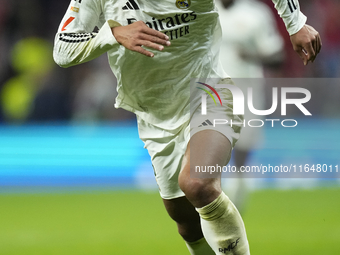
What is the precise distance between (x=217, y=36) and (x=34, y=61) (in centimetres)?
674

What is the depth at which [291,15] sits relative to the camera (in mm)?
2203

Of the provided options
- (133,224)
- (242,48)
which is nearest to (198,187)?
(133,224)

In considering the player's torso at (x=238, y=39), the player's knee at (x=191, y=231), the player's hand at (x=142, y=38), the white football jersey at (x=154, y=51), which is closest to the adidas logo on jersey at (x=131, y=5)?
the white football jersey at (x=154, y=51)

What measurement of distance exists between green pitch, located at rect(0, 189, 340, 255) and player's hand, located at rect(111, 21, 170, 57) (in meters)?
1.69

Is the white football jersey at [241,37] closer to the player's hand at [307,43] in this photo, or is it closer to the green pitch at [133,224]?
the green pitch at [133,224]

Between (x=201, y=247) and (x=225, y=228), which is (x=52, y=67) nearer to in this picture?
(x=201, y=247)

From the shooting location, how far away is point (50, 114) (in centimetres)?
878

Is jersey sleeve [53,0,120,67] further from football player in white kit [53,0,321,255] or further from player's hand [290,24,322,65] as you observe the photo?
player's hand [290,24,322,65]

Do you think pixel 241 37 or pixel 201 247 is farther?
pixel 241 37

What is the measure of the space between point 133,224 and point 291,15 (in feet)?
7.34

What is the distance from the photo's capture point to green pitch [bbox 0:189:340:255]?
3.20m

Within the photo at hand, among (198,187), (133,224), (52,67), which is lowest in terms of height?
(52,67)

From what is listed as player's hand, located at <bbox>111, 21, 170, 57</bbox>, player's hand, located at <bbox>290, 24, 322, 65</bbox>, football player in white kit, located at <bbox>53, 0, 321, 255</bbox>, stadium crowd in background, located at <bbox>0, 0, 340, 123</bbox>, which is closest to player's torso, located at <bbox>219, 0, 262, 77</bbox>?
football player in white kit, located at <bbox>53, 0, 321, 255</bbox>

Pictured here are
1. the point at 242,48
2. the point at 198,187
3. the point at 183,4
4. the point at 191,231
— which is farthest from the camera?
the point at 242,48
